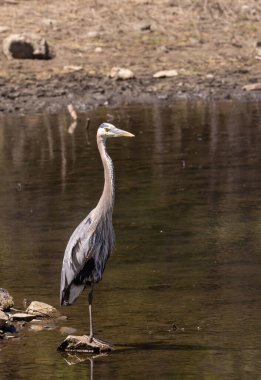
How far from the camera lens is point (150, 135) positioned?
2512 centimetres

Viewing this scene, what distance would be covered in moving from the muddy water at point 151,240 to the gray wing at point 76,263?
49 cm

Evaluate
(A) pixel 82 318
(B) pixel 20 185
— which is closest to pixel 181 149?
(B) pixel 20 185

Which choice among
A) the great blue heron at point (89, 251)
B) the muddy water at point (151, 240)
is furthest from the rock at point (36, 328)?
the great blue heron at point (89, 251)

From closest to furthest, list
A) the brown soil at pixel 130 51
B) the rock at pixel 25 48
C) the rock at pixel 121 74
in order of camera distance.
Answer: the brown soil at pixel 130 51
the rock at pixel 121 74
the rock at pixel 25 48

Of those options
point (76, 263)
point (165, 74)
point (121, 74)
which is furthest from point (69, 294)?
point (165, 74)

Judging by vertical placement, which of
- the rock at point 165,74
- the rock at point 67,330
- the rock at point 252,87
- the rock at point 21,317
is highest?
the rock at point 165,74

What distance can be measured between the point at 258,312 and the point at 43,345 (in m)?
2.09

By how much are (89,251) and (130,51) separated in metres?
21.8

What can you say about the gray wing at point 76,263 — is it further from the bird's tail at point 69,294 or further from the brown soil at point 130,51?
the brown soil at point 130,51

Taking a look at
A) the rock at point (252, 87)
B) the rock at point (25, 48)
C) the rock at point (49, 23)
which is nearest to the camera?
the rock at point (252, 87)

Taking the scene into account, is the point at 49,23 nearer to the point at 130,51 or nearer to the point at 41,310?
the point at 130,51

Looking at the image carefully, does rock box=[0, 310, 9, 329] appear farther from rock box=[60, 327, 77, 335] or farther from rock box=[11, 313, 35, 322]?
rock box=[60, 327, 77, 335]

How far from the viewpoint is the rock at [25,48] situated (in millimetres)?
31641

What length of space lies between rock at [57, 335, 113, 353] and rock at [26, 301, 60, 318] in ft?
3.73
